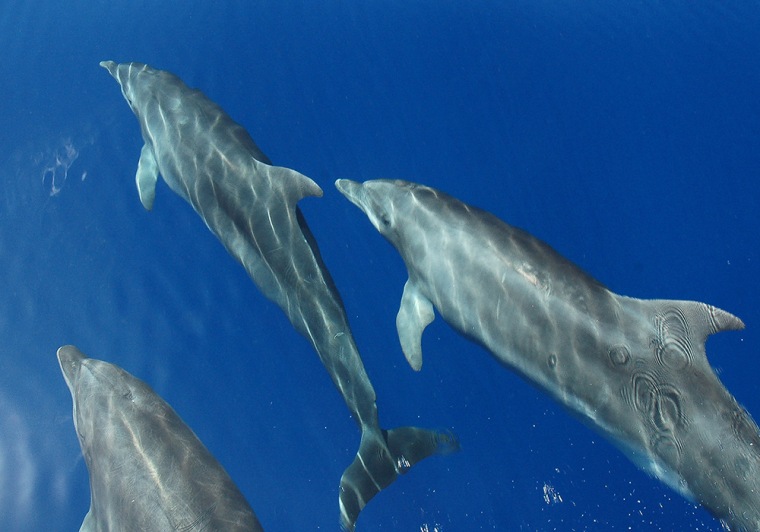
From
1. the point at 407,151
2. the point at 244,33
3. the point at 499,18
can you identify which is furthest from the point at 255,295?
the point at 499,18

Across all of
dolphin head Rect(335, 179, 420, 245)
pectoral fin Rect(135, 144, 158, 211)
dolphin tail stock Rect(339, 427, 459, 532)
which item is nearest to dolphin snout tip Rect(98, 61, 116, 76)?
pectoral fin Rect(135, 144, 158, 211)

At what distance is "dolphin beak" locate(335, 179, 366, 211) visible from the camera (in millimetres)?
7902

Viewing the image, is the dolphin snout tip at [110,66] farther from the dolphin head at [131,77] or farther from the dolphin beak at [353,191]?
the dolphin beak at [353,191]

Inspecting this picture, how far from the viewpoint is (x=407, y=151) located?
9406 mm

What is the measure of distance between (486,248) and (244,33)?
5.86 m

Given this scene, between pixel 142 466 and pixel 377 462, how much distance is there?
87.7 inches

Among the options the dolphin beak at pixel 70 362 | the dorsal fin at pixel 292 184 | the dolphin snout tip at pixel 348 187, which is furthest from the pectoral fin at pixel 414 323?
the dolphin beak at pixel 70 362

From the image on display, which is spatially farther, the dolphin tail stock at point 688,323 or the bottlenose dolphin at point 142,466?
the dolphin tail stock at point 688,323

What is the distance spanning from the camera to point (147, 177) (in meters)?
8.76

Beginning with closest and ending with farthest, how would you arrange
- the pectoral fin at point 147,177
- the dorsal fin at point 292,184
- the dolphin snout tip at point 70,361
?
the dolphin snout tip at point 70,361 → the dorsal fin at point 292,184 → the pectoral fin at point 147,177

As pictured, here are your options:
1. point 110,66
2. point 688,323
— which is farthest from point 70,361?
point 688,323

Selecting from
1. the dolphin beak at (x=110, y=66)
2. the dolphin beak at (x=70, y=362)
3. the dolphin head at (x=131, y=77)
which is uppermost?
the dolphin beak at (x=110, y=66)

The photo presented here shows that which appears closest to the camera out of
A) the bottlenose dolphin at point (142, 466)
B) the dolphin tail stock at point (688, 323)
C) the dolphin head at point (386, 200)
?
the bottlenose dolphin at point (142, 466)

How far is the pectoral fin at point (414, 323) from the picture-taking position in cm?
726
